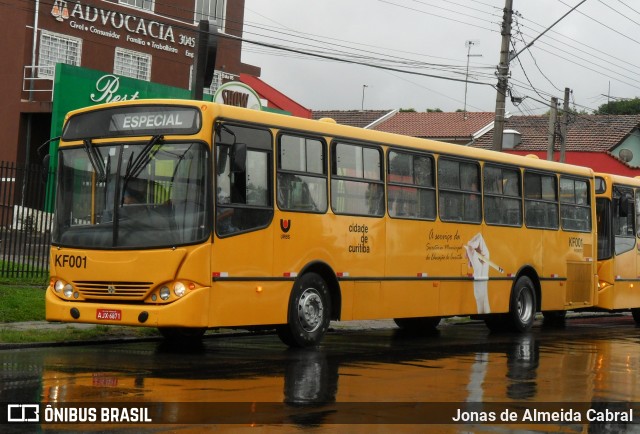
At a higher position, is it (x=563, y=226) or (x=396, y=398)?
(x=563, y=226)

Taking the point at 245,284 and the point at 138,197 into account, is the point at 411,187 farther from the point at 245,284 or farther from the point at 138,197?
the point at 138,197

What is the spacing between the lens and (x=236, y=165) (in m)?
14.1

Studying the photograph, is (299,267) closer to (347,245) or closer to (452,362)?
(347,245)

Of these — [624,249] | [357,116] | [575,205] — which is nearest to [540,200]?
[575,205]

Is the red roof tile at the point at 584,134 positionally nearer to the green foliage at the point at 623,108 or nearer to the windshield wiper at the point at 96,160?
the green foliage at the point at 623,108

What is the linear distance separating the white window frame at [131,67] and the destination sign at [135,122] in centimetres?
2433

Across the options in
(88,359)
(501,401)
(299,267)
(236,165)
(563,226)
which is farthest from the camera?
(563,226)

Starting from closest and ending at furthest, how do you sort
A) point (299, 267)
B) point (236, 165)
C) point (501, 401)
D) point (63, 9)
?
point (501, 401) → point (236, 165) → point (299, 267) → point (63, 9)

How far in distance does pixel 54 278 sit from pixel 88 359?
183 cm

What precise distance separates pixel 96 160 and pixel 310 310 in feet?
11.9

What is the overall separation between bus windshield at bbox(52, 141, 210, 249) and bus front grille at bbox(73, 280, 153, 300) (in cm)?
47

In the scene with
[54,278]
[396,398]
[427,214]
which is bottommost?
[396,398]

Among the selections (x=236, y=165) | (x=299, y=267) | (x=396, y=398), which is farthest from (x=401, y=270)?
(x=396, y=398)

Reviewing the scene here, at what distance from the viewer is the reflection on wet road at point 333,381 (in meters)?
9.38
